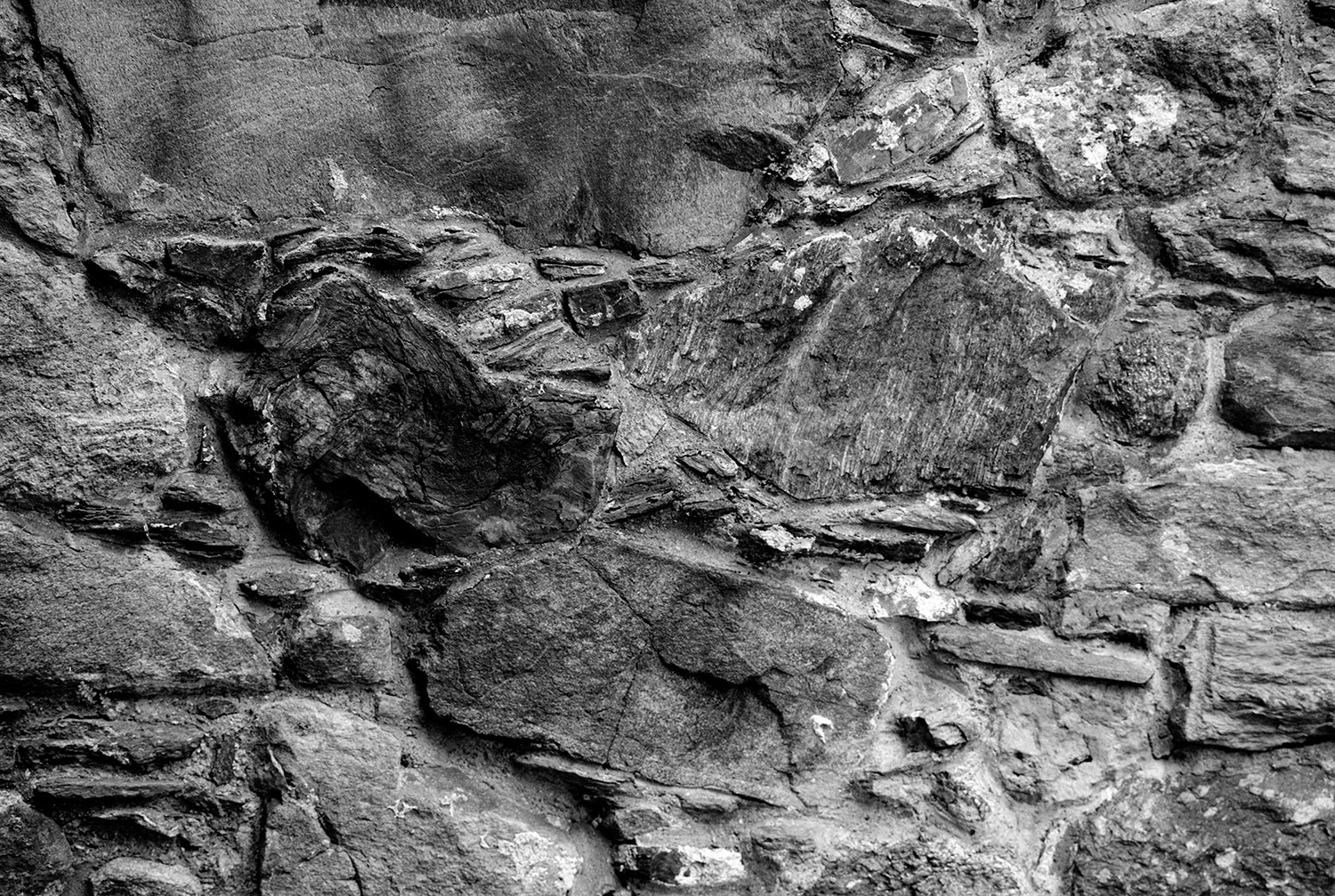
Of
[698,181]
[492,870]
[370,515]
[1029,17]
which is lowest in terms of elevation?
[492,870]

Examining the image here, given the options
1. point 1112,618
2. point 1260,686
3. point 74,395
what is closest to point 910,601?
point 1112,618

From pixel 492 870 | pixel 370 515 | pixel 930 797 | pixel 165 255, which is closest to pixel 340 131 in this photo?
pixel 165 255

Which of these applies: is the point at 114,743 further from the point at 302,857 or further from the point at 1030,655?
the point at 1030,655

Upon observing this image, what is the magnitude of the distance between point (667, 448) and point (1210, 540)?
916 millimetres

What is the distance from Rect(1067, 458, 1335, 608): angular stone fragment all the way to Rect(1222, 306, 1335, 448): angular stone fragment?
10 centimetres

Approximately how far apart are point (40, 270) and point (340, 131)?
0.47 m

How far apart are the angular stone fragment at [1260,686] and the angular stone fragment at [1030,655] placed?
0.34 feet

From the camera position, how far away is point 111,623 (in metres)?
1.52

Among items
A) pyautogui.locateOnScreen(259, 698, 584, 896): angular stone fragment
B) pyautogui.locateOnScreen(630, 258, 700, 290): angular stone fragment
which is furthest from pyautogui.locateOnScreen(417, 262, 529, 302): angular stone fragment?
pyautogui.locateOnScreen(259, 698, 584, 896): angular stone fragment

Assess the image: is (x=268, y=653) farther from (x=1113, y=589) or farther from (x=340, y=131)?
(x=1113, y=589)

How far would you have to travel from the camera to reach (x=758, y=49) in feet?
5.67

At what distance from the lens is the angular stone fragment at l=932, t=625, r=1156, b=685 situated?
173cm

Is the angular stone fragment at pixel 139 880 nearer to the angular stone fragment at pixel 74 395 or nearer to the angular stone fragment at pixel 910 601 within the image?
the angular stone fragment at pixel 74 395

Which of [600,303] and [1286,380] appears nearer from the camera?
[600,303]
